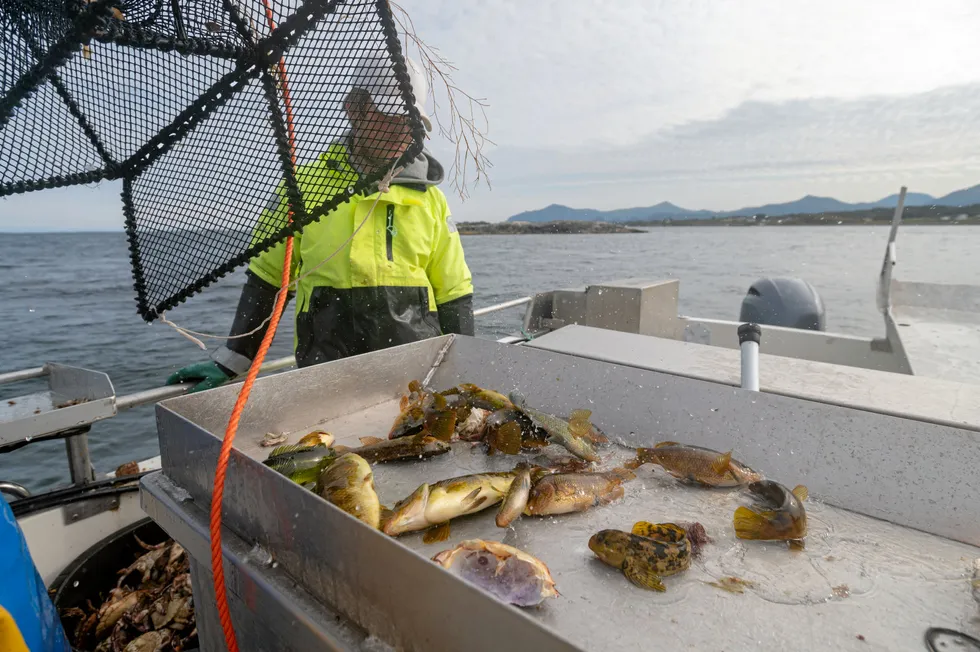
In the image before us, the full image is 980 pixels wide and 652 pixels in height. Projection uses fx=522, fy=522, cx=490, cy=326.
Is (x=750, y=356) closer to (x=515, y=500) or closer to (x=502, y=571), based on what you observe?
(x=515, y=500)

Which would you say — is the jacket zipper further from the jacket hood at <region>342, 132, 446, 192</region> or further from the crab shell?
the crab shell

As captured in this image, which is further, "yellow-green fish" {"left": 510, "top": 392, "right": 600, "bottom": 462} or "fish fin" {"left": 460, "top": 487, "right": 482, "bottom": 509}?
"yellow-green fish" {"left": 510, "top": 392, "right": 600, "bottom": 462}

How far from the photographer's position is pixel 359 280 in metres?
3.29

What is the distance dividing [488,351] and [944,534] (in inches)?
73.5

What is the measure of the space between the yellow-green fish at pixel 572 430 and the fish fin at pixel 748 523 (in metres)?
0.55

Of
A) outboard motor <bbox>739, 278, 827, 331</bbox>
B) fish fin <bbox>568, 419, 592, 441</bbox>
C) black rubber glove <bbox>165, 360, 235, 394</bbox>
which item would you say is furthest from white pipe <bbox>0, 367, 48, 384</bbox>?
outboard motor <bbox>739, 278, 827, 331</bbox>

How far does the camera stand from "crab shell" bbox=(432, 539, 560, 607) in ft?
4.16

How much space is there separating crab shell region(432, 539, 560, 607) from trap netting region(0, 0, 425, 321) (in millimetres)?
985

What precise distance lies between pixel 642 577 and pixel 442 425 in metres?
1.03

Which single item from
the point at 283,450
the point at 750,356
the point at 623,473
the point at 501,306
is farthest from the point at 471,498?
the point at 501,306

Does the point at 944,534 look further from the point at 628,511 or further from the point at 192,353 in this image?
the point at 192,353

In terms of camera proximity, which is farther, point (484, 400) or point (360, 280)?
point (360, 280)

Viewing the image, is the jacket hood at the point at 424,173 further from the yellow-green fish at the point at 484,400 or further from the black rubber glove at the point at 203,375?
the black rubber glove at the point at 203,375

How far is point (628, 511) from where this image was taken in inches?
67.8
